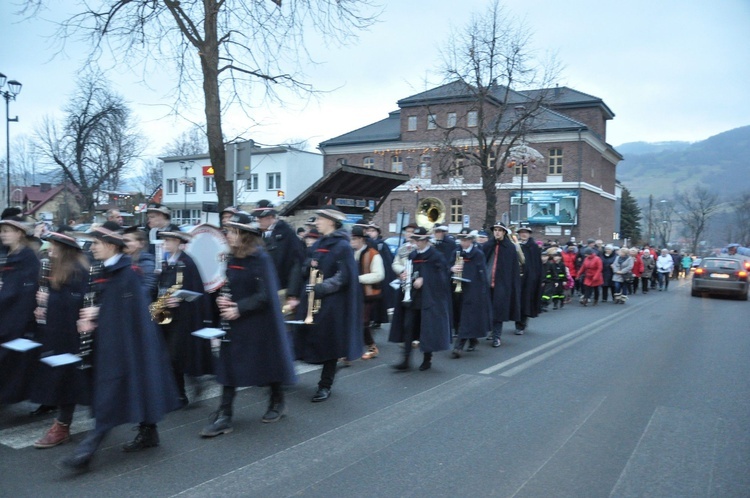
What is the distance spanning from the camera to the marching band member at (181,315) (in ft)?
20.4

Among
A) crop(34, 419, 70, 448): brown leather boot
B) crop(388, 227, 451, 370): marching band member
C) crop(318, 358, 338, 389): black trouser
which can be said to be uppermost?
crop(388, 227, 451, 370): marching band member

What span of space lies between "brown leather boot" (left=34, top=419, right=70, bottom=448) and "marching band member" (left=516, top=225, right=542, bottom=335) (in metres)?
8.89

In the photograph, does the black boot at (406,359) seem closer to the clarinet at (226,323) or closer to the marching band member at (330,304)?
the marching band member at (330,304)

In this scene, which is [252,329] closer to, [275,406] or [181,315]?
[275,406]

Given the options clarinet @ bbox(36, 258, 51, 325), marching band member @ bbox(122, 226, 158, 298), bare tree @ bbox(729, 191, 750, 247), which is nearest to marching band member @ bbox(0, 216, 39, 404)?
clarinet @ bbox(36, 258, 51, 325)

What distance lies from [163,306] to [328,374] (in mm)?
1980

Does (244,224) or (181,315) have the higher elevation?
(244,224)

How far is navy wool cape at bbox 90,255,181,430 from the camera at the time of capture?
465 cm

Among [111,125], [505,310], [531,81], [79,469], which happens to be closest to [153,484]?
[79,469]

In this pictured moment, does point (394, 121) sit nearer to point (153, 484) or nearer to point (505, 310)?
point (505, 310)

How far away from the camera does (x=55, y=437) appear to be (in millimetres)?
5219

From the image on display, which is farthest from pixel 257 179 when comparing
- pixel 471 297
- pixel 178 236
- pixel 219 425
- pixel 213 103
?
pixel 219 425

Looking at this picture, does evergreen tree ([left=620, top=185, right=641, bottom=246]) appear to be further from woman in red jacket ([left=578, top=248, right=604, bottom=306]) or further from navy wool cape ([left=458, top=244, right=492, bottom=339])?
navy wool cape ([left=458, top=244, right=492, bottom=339])

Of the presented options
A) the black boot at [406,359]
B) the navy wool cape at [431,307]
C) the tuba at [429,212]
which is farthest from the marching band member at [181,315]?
the tuba at [429,212]
